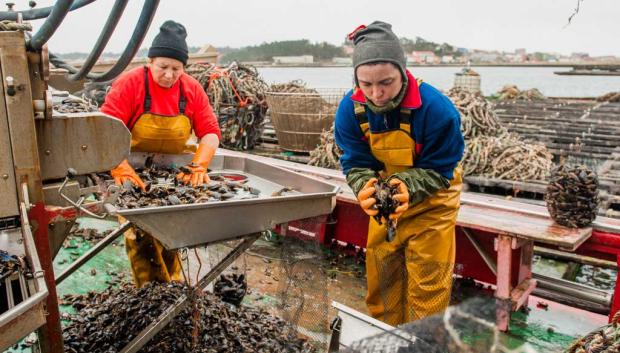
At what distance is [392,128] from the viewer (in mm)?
3080

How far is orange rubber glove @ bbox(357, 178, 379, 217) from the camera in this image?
2967 mm

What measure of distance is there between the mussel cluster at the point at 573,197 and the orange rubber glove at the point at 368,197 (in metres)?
1.81

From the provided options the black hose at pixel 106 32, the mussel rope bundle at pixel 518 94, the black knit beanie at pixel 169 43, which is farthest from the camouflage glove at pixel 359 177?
the mussel rope bundle at pixel 518 94

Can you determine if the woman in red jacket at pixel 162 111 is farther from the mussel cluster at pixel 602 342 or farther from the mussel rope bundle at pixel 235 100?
the mussel rope bundle at pixel 235 100

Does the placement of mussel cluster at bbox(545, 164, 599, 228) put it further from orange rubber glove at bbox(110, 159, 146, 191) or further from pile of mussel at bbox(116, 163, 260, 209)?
orange rubber glove at bbox(110, 159, 146, 191)

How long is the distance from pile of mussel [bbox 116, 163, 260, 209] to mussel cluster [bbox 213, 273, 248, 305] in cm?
106

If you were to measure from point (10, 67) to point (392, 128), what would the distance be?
1.95 m

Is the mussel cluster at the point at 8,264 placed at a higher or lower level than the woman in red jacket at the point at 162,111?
lower

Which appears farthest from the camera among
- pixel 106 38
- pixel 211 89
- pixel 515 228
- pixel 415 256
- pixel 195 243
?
pixel 211 89

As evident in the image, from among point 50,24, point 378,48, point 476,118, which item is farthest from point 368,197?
point 476,118

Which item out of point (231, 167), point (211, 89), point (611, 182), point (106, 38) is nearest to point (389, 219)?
point (231, 167)

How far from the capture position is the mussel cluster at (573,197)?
3.96 metres

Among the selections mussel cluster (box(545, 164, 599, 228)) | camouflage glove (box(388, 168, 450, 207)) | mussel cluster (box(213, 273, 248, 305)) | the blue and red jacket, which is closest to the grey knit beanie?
the blue and red jacket

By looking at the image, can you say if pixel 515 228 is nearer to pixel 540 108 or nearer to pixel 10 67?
pixel 10 67
